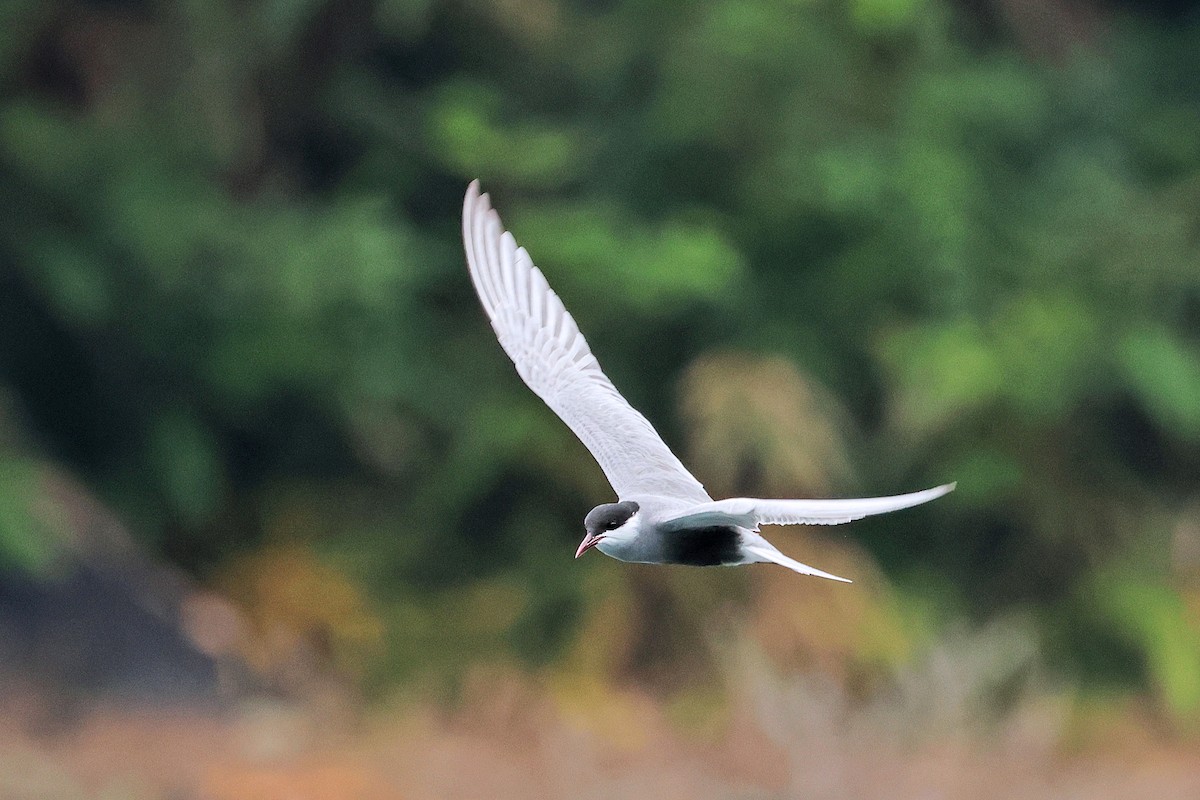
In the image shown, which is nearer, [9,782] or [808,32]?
[9,782]

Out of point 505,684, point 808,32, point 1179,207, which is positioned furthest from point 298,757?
point 1179,207


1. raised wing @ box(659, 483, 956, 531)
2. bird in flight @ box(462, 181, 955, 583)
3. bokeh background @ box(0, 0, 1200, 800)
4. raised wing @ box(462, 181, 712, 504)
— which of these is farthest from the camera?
bokeh background @ box(0, 0, 1200, 800)

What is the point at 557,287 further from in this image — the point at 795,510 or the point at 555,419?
the point at 795,510

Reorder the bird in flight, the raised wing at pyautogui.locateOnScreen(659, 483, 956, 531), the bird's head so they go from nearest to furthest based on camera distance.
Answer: the raised wing at pyautogui.locateOnScreen(659, 483, 956, 531)
the bird in flight
the bird's head

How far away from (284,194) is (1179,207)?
4.83 meters

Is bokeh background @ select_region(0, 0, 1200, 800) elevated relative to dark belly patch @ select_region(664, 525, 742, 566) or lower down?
elevated

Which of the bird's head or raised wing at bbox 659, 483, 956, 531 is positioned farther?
the bird's head

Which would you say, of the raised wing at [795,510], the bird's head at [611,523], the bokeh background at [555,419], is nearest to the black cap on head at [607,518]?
the bird's head at [611,523]

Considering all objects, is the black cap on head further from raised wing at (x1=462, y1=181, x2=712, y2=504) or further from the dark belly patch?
raised wing at (x1=462, y1=181, x2=712, y2=504)

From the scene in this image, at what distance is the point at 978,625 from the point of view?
9320mm

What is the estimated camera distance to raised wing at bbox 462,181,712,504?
4.74m

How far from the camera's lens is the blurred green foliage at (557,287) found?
343 inches

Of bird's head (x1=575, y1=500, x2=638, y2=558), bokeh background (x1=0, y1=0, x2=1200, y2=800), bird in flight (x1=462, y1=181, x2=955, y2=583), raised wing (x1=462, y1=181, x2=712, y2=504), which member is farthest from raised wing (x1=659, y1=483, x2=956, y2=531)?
bokeh background (x1=0, y1=0, x2=1200, y2=800)

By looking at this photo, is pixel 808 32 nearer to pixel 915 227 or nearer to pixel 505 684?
pixel 915 227
